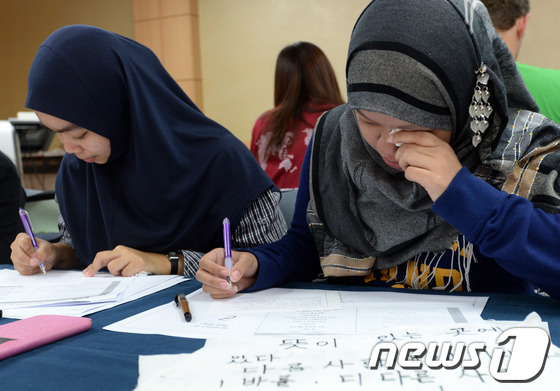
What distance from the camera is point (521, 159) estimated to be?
0.93m

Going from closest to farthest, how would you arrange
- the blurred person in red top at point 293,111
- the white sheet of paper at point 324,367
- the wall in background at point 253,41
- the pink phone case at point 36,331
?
1. the white sheet of paper at point 324,367
2. the pink phone case at point 36,331
3. the blurred person in red top at point 293,111
4. the wall in background at point 253,41

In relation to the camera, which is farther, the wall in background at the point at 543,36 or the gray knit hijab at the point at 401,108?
the wall in background at the point at 543,36

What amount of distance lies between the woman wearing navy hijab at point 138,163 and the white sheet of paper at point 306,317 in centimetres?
46

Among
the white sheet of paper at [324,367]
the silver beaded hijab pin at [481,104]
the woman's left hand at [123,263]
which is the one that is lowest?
the woman's left hand at [123,263]

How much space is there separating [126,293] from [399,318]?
21.0 inches

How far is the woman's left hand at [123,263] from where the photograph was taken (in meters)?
1.27

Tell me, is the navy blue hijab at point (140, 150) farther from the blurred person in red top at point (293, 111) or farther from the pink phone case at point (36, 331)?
the blurred person in red top at point (293, 111)

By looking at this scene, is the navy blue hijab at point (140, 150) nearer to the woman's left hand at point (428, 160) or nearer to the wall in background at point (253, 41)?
the woman's left hand at point (428, 160)

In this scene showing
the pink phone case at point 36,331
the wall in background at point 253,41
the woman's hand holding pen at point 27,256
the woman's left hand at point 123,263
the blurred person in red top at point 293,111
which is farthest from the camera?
the wall in background at point 253,41

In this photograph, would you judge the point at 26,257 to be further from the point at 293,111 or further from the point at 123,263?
the point at 293,111

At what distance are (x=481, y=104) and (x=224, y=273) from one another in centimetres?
53

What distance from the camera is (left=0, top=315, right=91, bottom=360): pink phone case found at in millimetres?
744

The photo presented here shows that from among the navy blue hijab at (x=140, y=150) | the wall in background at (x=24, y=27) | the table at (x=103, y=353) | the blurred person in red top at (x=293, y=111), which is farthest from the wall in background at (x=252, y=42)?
the table at (x=103, y=353)

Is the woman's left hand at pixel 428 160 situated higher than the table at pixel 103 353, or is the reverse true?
the woman's left hand at pixel 428 160
